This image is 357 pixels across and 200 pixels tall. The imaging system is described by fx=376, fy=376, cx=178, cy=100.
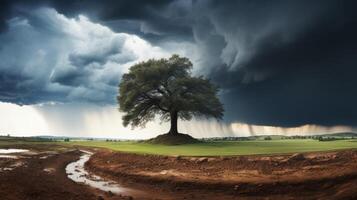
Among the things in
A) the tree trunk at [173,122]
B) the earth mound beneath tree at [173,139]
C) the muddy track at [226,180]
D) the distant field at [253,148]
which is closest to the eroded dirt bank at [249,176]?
the muddy track at [226,180]

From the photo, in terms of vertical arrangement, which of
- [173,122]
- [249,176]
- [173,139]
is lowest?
[249,176]

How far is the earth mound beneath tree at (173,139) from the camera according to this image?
55.6m

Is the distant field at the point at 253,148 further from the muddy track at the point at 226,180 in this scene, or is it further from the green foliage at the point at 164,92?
the green foliage at the point at 164,92

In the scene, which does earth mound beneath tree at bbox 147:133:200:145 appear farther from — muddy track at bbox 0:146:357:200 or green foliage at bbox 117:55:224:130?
muddy track at bbox 0:146:357:200

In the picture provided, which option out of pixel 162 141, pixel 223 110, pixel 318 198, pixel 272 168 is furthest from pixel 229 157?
pixel 223 110

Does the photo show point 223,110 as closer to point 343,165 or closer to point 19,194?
point 343,165

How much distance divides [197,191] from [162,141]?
3731 centimetres

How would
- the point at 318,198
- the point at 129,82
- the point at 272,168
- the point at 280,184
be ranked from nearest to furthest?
the point at 318,198 < the point at 280,184 < the point at 272,168 < the point at 129,82

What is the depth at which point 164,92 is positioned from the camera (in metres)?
63.2

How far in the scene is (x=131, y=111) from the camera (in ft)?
213

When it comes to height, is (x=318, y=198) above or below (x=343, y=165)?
below

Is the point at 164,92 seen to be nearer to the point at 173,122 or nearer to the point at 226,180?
the point at 173,122

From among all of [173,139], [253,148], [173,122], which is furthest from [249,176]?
[173,122]

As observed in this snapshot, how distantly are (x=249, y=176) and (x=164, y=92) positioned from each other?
4319 cm
